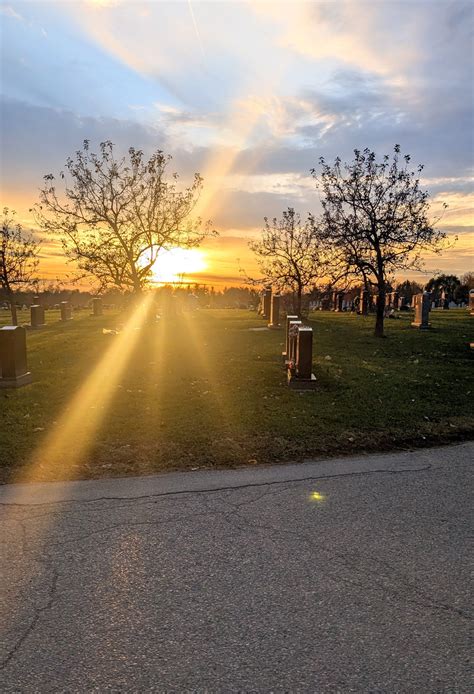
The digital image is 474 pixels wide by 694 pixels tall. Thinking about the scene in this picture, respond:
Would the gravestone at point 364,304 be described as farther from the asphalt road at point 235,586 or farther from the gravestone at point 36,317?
the asphalt road at point 235,586

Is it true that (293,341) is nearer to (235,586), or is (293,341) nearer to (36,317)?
(235,586)

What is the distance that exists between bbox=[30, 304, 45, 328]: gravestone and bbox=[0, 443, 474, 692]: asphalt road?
2176cm

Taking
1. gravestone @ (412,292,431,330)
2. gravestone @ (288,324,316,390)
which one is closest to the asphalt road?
gravestone @ (288,324,316,390)

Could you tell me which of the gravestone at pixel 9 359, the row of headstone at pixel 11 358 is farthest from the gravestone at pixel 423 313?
the gravestone at pixel 9 359

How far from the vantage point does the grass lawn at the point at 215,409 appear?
5.93m

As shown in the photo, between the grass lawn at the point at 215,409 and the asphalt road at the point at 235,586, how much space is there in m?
0.94

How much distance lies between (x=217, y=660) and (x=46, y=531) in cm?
201

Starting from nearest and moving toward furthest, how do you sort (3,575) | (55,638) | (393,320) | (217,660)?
(217,660), (55,638), (3,575), (393,320)

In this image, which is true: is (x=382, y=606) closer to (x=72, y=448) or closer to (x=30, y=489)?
(x=30, y=489)

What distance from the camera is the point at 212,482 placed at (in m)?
5.05

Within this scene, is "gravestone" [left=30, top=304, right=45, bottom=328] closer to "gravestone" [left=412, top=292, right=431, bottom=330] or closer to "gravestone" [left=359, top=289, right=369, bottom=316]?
"gravestone" [left=412, top=292, right=431, bottom=330]

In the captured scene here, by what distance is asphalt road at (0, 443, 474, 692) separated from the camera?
2.44m

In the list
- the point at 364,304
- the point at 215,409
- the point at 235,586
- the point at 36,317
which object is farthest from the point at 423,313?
the point at 235,586

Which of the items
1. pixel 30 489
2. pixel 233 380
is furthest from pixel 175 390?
pixel 30 489
